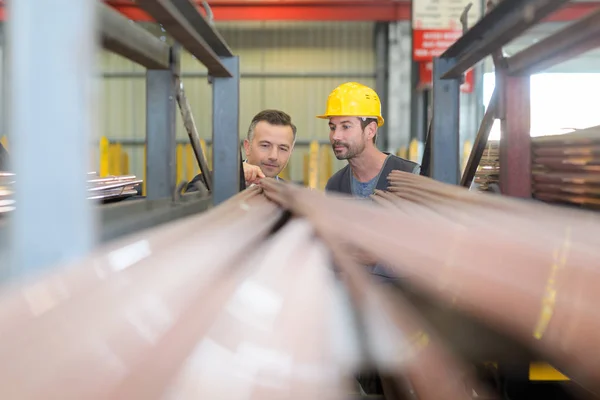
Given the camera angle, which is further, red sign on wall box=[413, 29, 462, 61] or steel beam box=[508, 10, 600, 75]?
red sign on wall box=[413, 29, 462, 61]

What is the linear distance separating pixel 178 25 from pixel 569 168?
1.15 m

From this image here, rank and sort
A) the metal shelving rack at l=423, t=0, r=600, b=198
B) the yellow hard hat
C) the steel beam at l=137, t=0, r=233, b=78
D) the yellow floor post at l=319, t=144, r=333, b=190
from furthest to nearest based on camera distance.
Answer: the yellow floor post at l=319, t=144, r=333, b=190, the yellow hard hat, the metal shelving rack at l=423, t=0, r=600, b=198, the steel beam at l=137, t=0, r=233, b=78

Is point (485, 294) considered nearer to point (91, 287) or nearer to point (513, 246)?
point (513, 246)

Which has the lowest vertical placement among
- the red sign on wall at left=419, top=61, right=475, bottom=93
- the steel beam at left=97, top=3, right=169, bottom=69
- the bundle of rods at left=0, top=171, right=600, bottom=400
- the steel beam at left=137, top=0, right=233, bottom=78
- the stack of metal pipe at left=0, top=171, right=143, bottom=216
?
the bundle of rods at left=0, top=171, right=600, bottom=400

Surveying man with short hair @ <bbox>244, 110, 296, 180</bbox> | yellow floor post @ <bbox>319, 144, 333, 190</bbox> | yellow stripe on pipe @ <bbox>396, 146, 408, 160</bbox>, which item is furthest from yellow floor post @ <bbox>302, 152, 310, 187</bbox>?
man with short hair @ <bbox>244, 110, 296, 180</bbox>

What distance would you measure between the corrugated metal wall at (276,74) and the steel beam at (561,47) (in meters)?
6.15

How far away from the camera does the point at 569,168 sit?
5.58 ft

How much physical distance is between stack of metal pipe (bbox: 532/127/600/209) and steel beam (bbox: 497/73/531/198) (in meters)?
0.04

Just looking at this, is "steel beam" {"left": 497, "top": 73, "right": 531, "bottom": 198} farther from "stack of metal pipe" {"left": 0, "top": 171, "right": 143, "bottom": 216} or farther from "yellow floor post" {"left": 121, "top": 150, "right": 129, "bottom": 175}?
"yellow floor post" {"left": 121, "top": 150, "right": 129, "bottom": 175}

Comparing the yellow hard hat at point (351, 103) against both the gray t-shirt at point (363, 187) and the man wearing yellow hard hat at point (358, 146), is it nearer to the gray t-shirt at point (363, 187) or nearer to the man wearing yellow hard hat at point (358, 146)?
the man wearing yellow hard hat at point (358, 146)

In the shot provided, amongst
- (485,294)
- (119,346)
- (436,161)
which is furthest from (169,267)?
(436,161)

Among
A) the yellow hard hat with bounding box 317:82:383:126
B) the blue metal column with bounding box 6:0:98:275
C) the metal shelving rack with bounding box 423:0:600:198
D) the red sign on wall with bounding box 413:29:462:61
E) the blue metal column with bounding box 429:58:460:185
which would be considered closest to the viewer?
the blue metal column with bounding box 6:0:98:275

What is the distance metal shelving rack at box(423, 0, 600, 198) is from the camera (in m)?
1.52

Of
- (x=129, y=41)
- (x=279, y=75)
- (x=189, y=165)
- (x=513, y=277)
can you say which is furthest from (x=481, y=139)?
(x=279, y=75)
